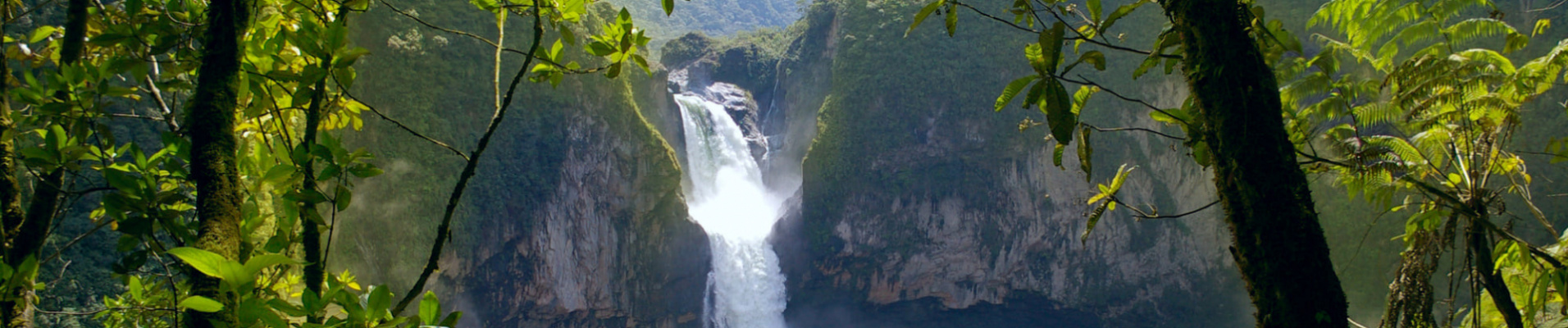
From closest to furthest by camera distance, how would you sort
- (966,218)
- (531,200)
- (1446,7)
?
(1446,7) < (531,200) < (966,218)

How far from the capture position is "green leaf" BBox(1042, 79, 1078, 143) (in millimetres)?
1476

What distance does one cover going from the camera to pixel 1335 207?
20734 millimetres

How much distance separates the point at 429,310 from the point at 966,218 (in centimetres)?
2296

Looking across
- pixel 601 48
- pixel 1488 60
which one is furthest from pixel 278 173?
pixel 1488 60

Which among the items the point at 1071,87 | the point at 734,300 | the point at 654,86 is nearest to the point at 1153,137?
the point at 1071,87

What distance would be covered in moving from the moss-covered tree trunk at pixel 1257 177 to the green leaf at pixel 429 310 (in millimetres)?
1336

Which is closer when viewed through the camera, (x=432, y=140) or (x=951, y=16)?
(x=432, y=140)

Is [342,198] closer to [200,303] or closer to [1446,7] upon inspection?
[200,303]

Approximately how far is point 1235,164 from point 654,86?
2176cm

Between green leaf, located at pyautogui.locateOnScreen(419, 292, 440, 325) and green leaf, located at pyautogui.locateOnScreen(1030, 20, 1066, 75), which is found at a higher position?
green leaf, located at pyautogui.locateOnScreen(1030, 20, 1066, 75)

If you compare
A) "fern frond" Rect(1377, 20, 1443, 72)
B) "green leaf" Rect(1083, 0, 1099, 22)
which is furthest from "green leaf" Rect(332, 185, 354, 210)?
"fern frond" Rect(1377, 20, 1443, 72)

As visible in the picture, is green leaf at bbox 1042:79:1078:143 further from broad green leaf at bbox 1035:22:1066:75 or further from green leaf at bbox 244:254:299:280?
green leaf at bbox 244:254:299:280

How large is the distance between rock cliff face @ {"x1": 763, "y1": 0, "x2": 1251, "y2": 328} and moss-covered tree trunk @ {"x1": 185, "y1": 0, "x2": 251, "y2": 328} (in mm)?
21811

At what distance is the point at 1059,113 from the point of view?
4.95 feet
